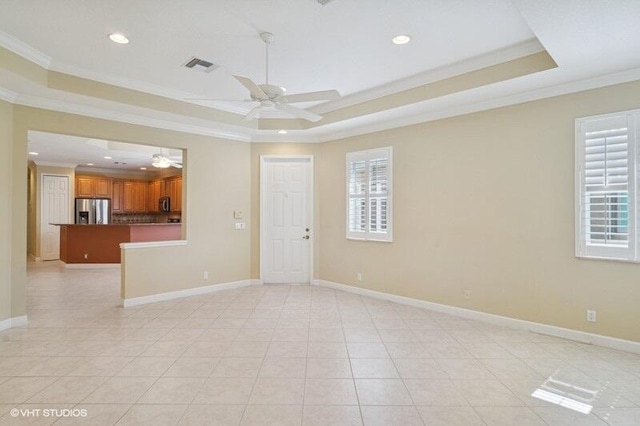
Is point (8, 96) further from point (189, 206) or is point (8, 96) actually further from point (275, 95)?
point (275, 95)

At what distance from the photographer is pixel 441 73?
12.7ft

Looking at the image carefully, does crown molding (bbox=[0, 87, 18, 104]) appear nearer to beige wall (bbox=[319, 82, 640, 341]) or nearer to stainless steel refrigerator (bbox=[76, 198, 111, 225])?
beige wall (bbox=[319, 82, 640, 341])

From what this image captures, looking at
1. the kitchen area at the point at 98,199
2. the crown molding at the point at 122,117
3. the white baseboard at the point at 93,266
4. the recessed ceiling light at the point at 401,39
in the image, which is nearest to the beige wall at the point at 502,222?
the recessed ceiling light at the point at 401,39

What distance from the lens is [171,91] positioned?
14.9ft

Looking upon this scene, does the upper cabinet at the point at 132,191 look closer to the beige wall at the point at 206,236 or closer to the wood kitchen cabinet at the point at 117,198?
the wood kitchen cabinet at the point at 117,198

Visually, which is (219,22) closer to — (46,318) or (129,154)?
(46,318)

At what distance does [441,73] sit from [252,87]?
90.1 inches

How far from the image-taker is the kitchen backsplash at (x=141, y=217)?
11148 mm

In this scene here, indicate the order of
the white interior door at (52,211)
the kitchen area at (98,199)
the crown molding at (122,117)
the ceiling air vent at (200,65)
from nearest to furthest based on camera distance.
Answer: the ceiling air vent at (200,65), the crown molding at (122,117), the kitchen area at (98,199), the white interior door at (52,211)

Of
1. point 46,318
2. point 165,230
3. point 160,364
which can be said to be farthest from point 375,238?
point 165,230

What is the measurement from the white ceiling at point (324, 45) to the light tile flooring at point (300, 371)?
8.89 ft

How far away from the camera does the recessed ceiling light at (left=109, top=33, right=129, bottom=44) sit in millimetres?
3117

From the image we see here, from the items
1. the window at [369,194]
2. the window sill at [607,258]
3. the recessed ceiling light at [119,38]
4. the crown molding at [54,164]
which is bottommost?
the window sill at [607,258]

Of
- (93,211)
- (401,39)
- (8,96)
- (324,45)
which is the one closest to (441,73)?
(401,39)
